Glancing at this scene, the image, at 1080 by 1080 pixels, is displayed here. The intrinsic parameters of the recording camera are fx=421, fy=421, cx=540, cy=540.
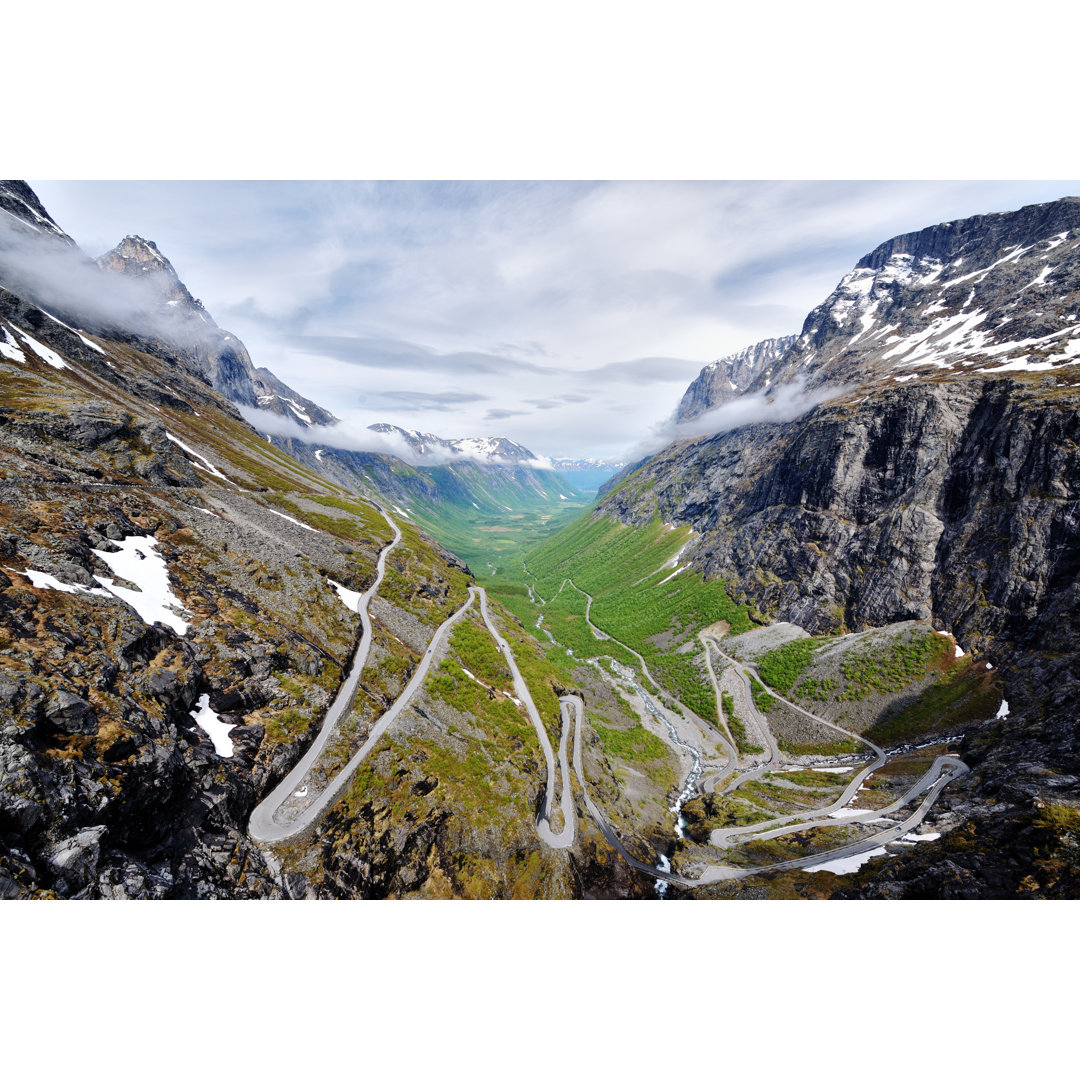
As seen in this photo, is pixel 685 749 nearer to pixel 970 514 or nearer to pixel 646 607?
pixel 646 607

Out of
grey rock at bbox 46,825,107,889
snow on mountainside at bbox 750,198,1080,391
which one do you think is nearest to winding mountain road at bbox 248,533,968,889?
grey rock at bbox 46,825,107,889

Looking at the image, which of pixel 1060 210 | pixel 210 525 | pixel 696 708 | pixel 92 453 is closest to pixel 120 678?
pixel 210 525

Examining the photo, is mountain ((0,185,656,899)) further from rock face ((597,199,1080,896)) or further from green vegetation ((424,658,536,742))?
rock face ((597,199,1080,896))

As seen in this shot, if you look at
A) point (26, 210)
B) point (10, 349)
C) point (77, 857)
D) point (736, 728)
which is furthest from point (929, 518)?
point (26, 210)

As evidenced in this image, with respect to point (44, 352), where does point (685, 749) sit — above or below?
below

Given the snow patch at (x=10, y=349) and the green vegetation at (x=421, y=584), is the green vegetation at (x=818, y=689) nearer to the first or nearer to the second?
the green vegetation at (x=421, y=584)

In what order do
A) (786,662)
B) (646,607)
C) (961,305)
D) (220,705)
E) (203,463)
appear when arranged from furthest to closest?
1. (961,305)
2. (646,607)
3. (786,662)
4. (203,463)
5. (220,705)
